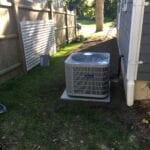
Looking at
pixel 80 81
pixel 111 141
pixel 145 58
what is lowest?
pixel 111 141

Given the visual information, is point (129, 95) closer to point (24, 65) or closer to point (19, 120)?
point (19, 120)

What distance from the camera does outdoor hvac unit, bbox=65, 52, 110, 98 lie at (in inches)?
151

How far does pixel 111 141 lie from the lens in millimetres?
2904

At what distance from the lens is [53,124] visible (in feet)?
10.9

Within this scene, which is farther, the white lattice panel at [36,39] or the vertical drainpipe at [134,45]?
the white lattice panel at [36,39]

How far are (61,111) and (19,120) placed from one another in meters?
0.70

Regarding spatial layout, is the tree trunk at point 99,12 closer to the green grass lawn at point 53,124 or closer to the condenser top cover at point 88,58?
the condenser top cover at point 88,58

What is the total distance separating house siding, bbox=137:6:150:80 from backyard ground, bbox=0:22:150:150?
20.4 inches

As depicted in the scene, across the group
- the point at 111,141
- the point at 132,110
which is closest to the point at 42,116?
the point at 111,141

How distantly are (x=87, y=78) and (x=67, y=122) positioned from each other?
0.91 metres

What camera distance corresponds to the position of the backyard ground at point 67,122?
2871 mm

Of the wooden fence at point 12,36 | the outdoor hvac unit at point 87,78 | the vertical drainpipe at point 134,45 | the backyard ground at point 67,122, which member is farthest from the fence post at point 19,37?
the vertical drainpipe at point 134,45

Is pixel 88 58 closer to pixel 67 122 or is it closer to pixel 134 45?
pixel 134 45

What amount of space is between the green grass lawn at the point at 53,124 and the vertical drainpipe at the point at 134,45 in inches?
21.9
